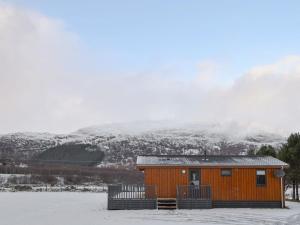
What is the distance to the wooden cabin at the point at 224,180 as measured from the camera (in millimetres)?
24984

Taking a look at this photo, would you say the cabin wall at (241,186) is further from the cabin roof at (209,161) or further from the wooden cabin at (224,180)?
the cabin roof at (209,161)

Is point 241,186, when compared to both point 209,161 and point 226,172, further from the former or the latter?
point 209,161

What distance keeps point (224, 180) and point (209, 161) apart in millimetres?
1424

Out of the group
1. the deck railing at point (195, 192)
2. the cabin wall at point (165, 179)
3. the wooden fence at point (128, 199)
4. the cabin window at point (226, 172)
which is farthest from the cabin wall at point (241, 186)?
the wooden fence at point (128, 199)

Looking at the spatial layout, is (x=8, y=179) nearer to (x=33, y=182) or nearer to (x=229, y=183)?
(x=33, y=182)

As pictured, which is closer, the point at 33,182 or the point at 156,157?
the point at 156,157

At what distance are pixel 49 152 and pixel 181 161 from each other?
13101 centimetres

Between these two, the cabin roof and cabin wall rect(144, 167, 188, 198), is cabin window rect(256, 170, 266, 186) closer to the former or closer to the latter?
the cabin roof

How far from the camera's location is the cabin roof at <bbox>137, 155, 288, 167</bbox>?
25.1 m

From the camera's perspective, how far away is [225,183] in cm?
2527

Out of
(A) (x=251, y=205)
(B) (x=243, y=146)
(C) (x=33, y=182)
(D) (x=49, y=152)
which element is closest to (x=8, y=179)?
(C) (x=33, y=182)

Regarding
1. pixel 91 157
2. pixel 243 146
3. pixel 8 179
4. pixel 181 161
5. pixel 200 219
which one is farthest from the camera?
pixel 243 146

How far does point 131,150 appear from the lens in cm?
17612

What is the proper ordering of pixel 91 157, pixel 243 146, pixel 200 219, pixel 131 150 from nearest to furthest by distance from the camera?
1. pixel 200 219
2. pixel 91 157
3. pixel 131 150
4. pixel 243 146
